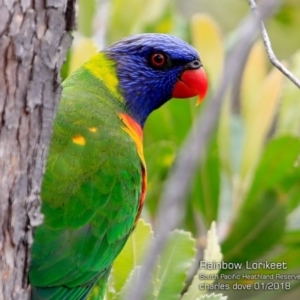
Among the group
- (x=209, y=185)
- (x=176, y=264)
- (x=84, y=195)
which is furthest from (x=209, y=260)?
(x=209, y=185)

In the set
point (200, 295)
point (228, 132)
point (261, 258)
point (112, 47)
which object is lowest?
point (261, 258)

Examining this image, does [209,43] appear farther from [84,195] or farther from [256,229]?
[84,195]

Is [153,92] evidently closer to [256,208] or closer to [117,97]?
[117,97]

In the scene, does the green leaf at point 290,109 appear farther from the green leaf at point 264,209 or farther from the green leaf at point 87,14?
Result: the green leaf at point 87,14

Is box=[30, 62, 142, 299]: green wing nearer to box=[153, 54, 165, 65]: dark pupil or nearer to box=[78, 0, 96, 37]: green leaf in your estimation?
box=[153, 54, 165, 65]: dark pupil

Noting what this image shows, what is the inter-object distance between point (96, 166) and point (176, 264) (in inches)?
13.9

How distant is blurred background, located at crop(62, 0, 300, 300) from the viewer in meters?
2.30

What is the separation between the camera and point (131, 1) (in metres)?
2.85

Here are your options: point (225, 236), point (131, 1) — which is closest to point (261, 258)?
point (225, 236)

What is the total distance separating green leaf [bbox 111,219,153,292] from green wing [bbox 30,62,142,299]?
0.08 ft

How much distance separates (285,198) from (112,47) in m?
0.87

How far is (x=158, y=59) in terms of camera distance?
2098 mm

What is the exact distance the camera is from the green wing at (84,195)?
4.97ft

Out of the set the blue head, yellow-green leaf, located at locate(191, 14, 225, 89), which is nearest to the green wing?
the blue head
